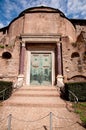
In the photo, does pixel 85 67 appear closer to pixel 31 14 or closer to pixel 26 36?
pixel 26 36

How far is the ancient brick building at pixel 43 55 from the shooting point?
47.0ft

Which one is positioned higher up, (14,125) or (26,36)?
(26,36)

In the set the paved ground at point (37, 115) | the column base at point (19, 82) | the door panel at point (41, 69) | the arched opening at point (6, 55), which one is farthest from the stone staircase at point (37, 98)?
the arched opening at point (6, 55)

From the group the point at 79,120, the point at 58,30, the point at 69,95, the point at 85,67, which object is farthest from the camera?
the point at 58,30

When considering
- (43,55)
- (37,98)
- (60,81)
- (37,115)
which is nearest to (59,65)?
(60,81)

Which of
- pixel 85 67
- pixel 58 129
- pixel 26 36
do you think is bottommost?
pixel 58 129

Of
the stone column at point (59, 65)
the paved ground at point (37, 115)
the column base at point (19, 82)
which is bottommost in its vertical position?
the paved ground at point (37, 115)

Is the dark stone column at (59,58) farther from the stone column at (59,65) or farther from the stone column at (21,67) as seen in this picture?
the stone column at (21,67)

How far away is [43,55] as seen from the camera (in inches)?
606

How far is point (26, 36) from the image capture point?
15.2 metres

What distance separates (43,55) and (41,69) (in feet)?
4.60

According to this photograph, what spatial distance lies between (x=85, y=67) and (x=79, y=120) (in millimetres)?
8165

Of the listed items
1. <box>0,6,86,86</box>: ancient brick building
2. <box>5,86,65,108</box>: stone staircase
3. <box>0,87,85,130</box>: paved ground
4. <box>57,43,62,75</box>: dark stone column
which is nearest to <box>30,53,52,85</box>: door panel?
<box>0,6,86,86</box>: ancient brick building

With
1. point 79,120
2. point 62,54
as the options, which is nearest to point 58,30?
point 62,54
